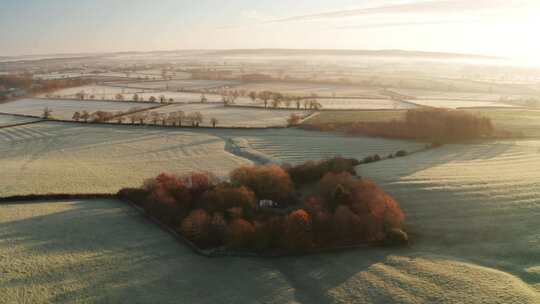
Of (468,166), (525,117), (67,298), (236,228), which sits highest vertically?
(525,117)

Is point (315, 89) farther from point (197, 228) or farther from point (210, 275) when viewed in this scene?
point (210, 275)

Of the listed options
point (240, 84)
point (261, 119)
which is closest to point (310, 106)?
point (261, 119)

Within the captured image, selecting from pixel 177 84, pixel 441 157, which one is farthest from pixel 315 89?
pixel 441 157

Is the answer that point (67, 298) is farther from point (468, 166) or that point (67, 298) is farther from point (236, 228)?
point (468, 166)

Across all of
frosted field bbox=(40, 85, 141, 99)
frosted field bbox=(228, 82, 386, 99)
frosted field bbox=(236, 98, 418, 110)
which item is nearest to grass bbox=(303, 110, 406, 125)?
frosted field bbox=(236, 98, 418, 110)

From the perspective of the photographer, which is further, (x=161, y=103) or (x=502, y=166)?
(x=161, y=103)

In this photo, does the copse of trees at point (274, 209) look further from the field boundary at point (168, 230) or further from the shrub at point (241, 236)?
the field boundary at point (168, 230)
